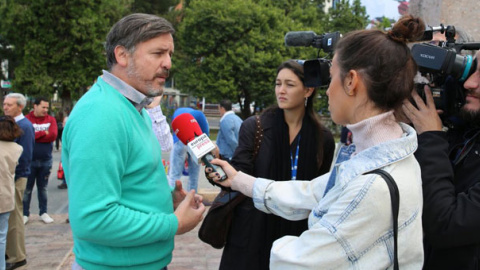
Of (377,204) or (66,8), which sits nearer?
(377,204)

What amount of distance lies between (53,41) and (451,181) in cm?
2334

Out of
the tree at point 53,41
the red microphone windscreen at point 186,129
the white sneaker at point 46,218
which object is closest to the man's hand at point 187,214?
the red microphone windscreen at point 186,129

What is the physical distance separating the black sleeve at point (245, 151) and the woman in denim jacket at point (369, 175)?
1.29 meters

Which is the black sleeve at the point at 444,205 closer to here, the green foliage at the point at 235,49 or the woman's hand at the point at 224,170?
the woman's hand at the point at 224,170

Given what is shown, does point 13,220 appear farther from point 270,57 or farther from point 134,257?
point 270,57

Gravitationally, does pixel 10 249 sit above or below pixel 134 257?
below

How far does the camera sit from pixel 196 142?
2.21m

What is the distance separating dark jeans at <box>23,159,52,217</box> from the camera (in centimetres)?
643

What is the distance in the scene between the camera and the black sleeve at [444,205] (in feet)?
5.50

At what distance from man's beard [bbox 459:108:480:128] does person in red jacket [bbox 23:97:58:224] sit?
6.06 meters

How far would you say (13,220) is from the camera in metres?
4.82

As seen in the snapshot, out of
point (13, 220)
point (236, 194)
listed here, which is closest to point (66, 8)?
point (13, 220)

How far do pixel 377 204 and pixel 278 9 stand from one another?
25.7m

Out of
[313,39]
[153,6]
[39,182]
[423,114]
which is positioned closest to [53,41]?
[153,6]
